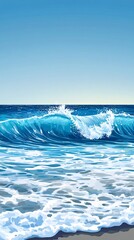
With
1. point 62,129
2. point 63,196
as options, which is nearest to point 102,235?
point 63,196

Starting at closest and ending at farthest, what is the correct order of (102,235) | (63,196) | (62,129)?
(102,235) → (63,196) → (62,129)

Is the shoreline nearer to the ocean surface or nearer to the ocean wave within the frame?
the ocean surface

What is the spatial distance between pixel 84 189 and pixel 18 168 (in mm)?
2046

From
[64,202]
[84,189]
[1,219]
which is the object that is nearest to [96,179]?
[84,189]

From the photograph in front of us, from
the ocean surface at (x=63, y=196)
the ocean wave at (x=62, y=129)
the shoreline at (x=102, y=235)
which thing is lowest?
the shoreline at (x=102, y=235)

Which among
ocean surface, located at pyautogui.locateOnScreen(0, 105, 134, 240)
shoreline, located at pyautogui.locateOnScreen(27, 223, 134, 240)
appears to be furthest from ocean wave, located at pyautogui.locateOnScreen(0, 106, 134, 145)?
shoreline, located at pyautogui.locateOnScreen(27, 223, 134, 240)

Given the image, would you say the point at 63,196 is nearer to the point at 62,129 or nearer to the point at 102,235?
the point at 102,235

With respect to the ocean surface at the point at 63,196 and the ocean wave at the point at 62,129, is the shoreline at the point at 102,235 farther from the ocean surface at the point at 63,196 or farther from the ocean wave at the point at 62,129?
the ocean wave at the point at 62,129

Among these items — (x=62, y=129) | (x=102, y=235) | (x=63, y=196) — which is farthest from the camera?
(x=62, y=129)

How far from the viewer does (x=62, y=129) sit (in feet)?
48.4

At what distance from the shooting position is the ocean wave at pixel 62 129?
41.2ft

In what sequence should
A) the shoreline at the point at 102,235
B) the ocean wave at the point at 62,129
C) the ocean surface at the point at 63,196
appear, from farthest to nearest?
the ocean wave at the point at 62,129 → the ocean surface at the point at 63,196 → the shoreline at the point at 102,235

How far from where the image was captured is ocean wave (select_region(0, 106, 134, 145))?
12.6 meters

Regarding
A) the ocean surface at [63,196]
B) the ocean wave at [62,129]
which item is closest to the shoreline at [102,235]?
the ocean surface at [63,196]
